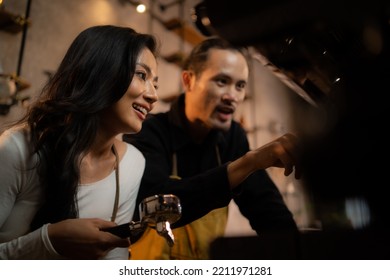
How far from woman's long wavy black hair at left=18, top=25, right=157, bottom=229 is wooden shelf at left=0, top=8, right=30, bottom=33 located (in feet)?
0.28

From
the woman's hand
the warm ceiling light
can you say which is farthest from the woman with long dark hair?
the warm ceiling light

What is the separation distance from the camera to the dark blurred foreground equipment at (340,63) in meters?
0.47

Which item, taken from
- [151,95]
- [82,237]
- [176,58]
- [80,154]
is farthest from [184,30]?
[82,237]

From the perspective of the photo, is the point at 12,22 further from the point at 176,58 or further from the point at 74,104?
the point at 176,58

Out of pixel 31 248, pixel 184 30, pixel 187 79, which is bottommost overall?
pixel 31 248

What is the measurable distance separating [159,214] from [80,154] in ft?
0.59

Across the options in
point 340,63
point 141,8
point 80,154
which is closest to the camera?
point 340,63

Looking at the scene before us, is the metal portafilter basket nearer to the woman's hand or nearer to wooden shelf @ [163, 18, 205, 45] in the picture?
the woman's hand

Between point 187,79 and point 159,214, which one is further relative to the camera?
point 187,79

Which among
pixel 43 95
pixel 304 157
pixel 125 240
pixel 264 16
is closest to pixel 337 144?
pixel 304 157

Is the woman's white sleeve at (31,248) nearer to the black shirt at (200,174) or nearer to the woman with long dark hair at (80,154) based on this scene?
the woman with long dark hair at (80,154)

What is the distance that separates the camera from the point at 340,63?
1.62 ft
